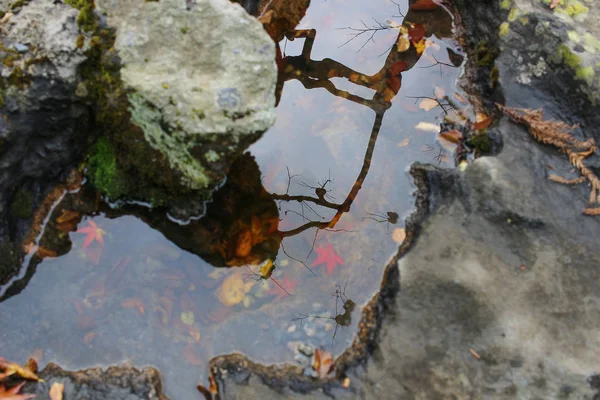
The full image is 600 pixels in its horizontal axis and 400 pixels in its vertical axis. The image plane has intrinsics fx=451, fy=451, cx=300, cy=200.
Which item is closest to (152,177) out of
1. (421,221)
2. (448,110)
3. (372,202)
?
(372,202)

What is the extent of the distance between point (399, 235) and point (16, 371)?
3071 mm

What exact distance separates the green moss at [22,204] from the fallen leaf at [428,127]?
11.5 ft

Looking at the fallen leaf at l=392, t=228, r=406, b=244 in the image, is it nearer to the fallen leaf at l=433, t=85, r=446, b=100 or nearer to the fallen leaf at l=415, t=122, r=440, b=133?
the fallen leaf at l=415, t=122, r=440, b=133

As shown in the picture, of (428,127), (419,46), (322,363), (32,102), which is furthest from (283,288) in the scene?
(419,46)

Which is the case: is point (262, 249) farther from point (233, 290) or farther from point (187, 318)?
point (187, 318)

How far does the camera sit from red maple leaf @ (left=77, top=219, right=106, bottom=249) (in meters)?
3.75

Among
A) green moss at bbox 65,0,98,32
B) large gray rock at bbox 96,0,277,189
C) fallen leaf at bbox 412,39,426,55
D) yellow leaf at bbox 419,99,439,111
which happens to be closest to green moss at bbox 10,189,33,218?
large gray rock at bbox 96,0,277,189

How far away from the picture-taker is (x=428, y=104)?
456 cm

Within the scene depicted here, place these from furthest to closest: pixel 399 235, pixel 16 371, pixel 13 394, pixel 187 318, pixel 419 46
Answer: pixel 419 46
pixel 399 235
pixel 187 318
pixel 16 371
pixel 13 394

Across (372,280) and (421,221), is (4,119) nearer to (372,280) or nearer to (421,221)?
(372,280)

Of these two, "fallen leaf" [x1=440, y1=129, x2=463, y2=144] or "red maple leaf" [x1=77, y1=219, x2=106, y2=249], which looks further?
"fallen leaf" [x1=440, y1=129, x2=463, y2=144]

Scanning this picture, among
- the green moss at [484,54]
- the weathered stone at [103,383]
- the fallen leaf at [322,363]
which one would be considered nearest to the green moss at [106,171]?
the weathered stone at [103,383]

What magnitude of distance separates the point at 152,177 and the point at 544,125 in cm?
329

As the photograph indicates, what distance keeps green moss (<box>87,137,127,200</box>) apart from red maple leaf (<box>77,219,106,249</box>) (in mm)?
293
